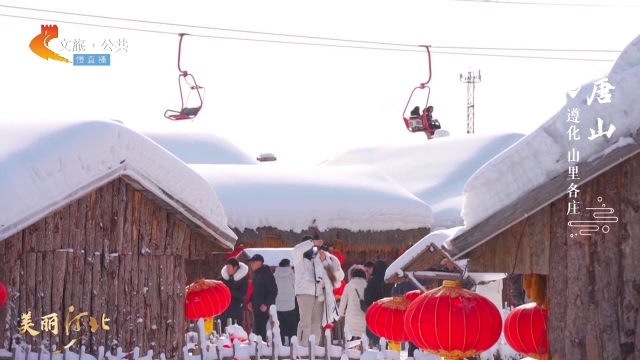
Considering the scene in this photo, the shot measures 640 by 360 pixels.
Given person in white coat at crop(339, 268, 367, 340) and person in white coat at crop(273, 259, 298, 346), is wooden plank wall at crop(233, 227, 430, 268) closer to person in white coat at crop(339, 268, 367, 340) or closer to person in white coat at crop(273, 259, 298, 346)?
person in white coat at crop(273, 259, 298, 346)

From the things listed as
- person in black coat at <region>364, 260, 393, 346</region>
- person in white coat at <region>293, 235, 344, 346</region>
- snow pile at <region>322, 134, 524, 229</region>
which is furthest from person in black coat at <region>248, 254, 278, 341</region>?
snow pile at <region>322, 134, 524, 229</region>

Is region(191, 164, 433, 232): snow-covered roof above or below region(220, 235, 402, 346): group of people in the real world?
above

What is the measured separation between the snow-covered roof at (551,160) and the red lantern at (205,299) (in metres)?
6.58

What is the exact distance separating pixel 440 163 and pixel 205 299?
1396 cm

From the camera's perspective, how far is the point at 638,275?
554 cm

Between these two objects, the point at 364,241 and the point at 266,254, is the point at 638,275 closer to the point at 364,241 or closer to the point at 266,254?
the point at 364,241

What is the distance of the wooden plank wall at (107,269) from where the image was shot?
9023mm

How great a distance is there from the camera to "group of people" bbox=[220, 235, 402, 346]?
44.4 feet

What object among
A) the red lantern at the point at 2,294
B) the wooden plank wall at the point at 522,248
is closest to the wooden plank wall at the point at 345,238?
the red lantern at the point at 2,294

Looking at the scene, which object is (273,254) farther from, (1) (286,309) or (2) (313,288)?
(2) (313,288)

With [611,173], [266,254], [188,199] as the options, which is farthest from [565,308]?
[266,254]

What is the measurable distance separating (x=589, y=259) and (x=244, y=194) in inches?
502

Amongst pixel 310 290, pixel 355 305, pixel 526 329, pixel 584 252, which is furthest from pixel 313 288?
pixel 584 252

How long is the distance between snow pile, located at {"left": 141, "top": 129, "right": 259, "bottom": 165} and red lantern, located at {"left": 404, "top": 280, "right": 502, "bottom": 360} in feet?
56.9
